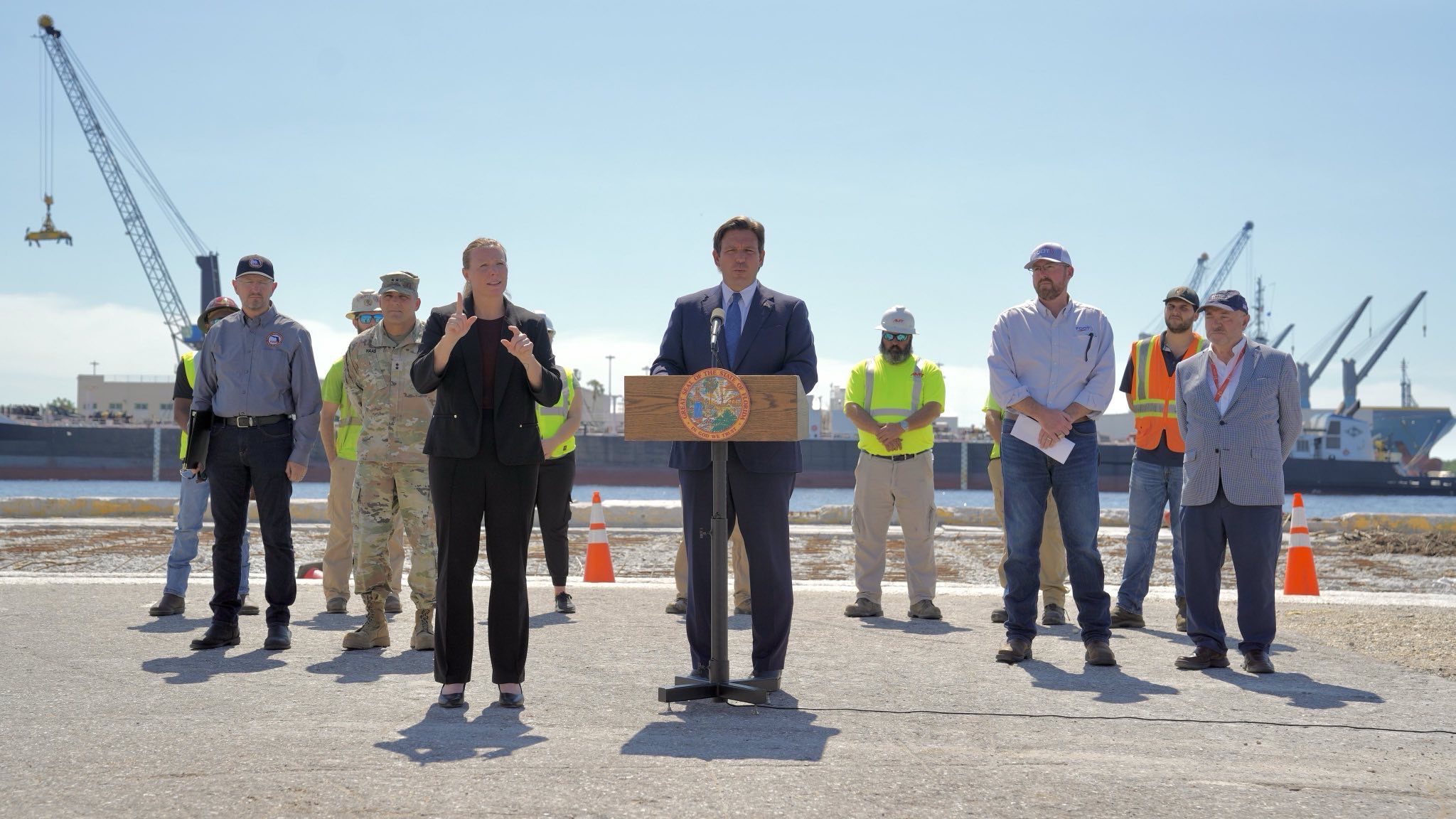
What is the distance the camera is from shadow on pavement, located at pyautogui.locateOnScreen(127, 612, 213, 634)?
19.1ft

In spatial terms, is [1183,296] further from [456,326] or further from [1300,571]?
[456,326]

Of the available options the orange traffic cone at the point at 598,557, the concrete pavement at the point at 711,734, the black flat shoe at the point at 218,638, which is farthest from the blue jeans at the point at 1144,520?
the black flat shoe at the point at 218,638

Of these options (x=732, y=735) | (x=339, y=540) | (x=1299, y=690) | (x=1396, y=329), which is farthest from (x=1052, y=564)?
(x=1396, y=329)

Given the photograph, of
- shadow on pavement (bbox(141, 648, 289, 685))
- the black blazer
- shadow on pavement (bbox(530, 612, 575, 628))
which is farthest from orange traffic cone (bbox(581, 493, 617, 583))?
the black blazer

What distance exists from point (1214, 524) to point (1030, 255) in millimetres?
1419

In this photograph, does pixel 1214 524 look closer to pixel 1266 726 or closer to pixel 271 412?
pixel 1266 726

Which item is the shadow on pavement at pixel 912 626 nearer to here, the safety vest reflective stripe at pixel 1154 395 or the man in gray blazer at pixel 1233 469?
the man in gray blazer at pixel 1233 469

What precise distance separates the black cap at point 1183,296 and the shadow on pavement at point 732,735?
143 inches

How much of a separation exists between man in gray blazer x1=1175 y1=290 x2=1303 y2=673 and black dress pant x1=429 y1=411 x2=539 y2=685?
109 inches

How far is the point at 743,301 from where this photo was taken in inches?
177

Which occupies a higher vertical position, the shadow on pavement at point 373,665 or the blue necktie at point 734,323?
the blue necktie at point 734,323

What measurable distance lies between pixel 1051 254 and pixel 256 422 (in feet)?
12.2

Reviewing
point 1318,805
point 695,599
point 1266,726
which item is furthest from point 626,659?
point 1318,805

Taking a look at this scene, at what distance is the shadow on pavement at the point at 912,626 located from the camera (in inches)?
237
